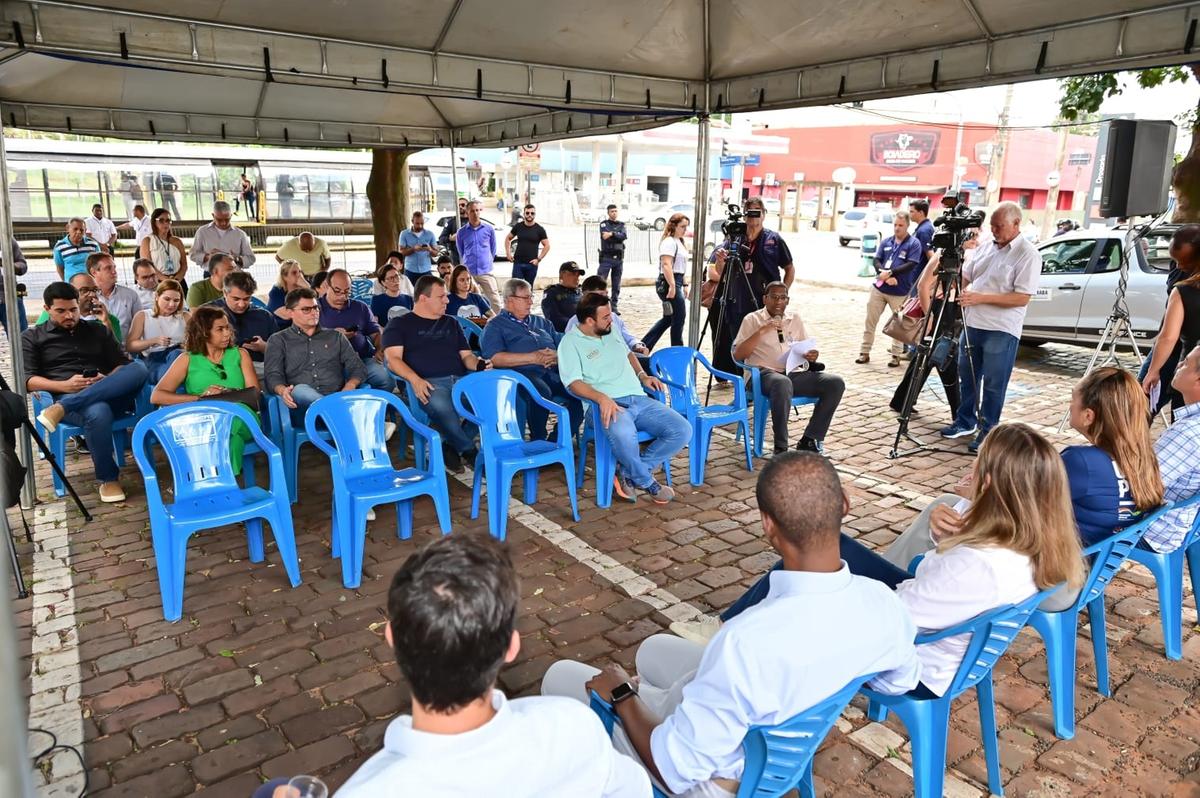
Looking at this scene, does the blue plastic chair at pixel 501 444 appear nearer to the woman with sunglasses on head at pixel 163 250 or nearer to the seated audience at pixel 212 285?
the seated audience at pixel 212 285

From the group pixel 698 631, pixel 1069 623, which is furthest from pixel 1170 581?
pixel 698 631

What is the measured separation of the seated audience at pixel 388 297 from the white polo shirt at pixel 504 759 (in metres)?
6.84

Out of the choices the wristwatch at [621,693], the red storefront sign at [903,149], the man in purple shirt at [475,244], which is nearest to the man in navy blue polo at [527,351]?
the wristwatch at [621,693]

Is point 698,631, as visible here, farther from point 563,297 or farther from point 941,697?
point 563,297

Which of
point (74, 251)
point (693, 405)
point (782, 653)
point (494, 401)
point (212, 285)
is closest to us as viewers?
point (782, 653)

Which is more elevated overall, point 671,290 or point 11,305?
point 11,305

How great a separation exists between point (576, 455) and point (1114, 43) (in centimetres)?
426

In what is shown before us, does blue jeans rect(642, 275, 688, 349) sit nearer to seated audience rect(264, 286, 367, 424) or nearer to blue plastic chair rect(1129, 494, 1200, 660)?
seated audience rect(264, 286, 367, 424)

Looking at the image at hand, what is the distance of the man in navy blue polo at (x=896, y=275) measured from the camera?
29.3 ft

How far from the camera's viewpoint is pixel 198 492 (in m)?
4.02

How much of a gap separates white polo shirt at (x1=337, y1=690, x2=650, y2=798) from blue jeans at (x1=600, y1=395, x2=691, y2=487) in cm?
355

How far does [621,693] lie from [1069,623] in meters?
1.78

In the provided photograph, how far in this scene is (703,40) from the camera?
6.48 meters

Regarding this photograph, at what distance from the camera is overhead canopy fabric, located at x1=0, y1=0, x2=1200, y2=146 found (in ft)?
15.3
